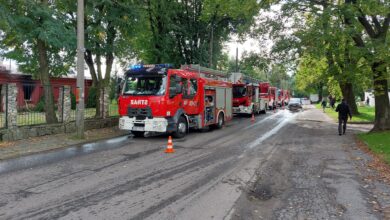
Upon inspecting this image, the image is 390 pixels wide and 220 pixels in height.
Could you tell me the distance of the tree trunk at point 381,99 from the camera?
17.2 meters

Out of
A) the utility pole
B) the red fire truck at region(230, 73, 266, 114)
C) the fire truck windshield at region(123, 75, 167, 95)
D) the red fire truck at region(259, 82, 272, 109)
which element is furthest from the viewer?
the red fire truck at region(259, 82, 272, 109)

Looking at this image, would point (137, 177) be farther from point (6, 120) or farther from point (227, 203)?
point (6, 120)

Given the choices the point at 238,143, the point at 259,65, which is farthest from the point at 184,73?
the point at 259,65

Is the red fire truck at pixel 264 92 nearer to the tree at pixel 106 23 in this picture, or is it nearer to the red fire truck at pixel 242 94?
the red fire truck at pixel 242 94

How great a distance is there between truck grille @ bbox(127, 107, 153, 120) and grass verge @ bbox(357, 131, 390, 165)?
872 cm

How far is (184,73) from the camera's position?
16859 millimetres

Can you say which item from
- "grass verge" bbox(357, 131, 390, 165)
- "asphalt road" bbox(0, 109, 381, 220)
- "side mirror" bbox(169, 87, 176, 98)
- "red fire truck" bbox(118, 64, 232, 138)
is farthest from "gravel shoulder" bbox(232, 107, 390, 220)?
"side mirror" bbox(169, 87, 176, 98)

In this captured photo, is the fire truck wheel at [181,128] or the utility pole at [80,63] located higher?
the utility pole at [80,63]

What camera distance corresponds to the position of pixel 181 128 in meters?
16.5

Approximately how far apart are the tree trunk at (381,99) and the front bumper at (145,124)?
1024 centimetres

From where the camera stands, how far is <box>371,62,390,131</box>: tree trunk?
17234 millimetres

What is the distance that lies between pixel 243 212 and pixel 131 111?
10.3 metres

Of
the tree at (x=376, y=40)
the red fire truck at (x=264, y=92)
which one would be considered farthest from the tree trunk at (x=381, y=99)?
the red fire truck at (x=264, y=92)

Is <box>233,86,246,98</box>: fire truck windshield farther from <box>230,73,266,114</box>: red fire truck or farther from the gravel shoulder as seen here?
the gravel shoulder
